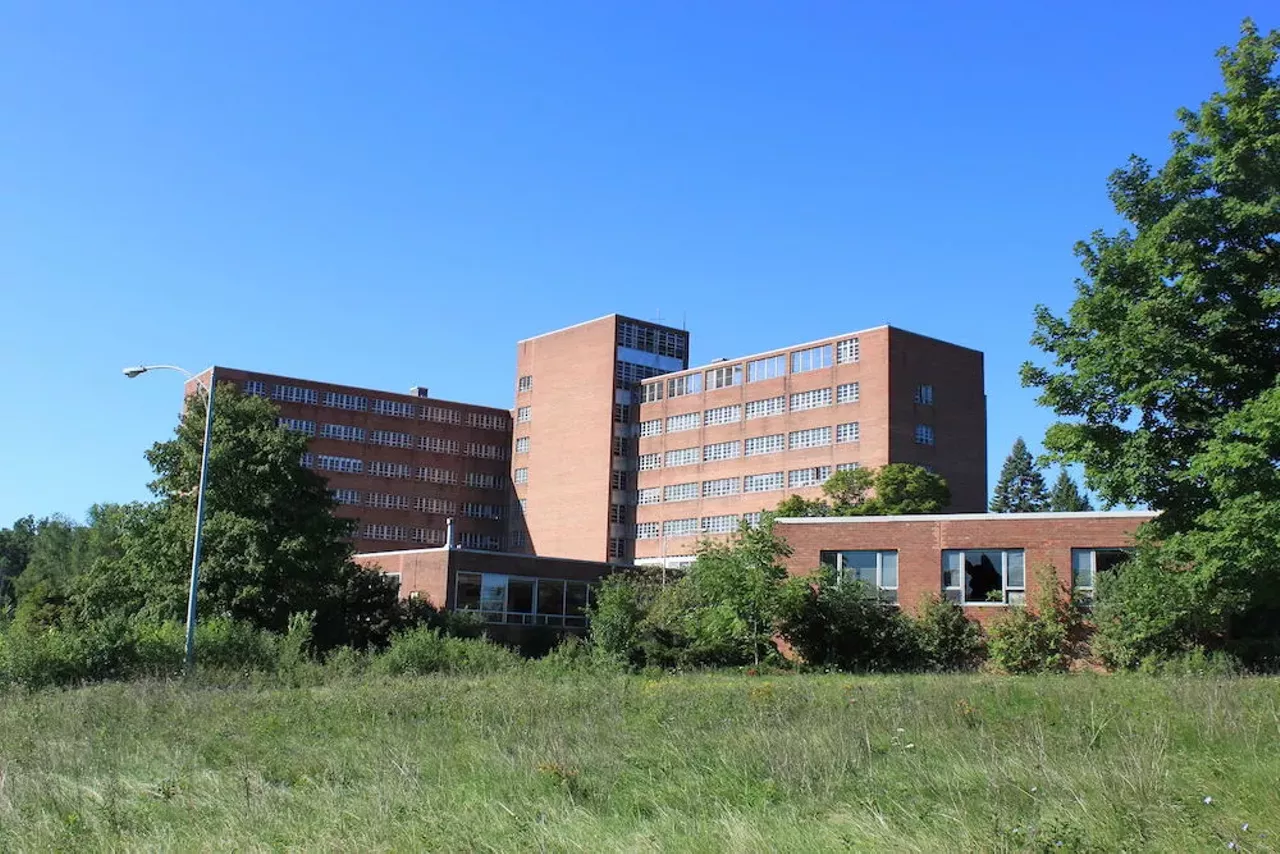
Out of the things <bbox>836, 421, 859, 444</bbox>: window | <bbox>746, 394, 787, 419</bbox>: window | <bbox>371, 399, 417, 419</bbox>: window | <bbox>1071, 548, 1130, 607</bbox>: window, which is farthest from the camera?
<bbox>371, 399, 417, 419</bbox>: window

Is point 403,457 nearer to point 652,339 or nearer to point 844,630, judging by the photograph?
point 652,339

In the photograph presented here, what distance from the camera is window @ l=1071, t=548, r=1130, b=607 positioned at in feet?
125

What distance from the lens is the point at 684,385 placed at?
100000 millimetres

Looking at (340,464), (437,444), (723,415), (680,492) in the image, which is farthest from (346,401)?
(723,415)

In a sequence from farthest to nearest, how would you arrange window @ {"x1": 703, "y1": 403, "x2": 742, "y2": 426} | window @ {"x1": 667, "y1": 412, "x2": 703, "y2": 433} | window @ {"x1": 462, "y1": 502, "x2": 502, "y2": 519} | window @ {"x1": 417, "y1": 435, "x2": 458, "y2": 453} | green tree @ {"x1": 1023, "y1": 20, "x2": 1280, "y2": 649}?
window @ {"x1": 462, "y1": 502, "x2": 502, "y2": 519}
window @ {"x1": 417, "y1": 435, "x2": 458, "y2": 453}
window @ {"x1": 667, "y1": 412, "x2": 703, "y2": 433}
window @ {"x1": 703, "y1": 403, "x2": 742, "y2": 426}
green tree @ {"x1": 1023, "y1": 20, "x2": 1280, "y2": 649}

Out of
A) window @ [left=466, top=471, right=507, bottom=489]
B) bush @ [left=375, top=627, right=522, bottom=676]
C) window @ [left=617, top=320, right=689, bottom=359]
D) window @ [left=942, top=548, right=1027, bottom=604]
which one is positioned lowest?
bush @ [left=375, top=627, right=522, bottom=676]

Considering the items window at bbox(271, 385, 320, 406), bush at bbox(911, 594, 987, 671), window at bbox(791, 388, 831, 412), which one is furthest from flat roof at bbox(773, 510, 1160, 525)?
window at bbox(271, 385, 320, 406)

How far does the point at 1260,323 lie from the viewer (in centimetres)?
2523

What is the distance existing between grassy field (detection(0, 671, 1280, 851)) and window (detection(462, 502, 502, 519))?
95.6 metres

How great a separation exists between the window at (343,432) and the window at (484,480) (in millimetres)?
11444

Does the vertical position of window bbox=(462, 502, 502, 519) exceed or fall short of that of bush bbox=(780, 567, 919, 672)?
it exceeds it

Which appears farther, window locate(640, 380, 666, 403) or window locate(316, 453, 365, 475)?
window locate(316, 453, 365, 475)

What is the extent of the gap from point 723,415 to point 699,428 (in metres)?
2.86

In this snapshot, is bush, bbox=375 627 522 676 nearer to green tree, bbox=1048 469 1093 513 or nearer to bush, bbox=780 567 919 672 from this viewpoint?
bush, bbox=780 567 919 672
